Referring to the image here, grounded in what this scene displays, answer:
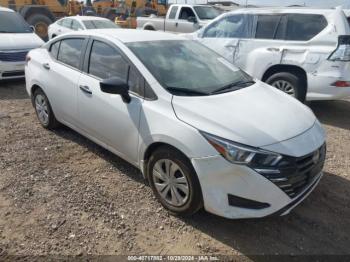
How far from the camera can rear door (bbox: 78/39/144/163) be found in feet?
10.7

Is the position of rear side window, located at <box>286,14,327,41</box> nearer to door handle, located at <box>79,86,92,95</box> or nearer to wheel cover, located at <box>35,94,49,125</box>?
door handle, located at <box>79,86,92,95</box>

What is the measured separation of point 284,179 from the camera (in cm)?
263

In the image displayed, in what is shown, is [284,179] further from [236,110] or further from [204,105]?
[204,105]

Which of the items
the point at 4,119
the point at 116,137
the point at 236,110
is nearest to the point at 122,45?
the point at 116,137

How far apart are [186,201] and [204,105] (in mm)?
876

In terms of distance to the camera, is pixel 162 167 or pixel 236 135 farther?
pixel 162 167

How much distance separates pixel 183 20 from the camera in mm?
12469

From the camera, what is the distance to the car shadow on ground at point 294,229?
279cm

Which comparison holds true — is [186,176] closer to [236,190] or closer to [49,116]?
[236,190]

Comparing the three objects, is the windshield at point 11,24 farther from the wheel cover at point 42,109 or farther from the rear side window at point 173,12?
the rear side window at point 173,12

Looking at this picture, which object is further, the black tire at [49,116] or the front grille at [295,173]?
the black tire at [49,116]

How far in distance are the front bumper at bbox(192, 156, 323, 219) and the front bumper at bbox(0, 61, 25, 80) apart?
20.6 ft

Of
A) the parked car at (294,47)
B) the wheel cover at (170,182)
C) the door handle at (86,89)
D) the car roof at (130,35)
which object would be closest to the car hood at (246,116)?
the wheel cover at (170,182)

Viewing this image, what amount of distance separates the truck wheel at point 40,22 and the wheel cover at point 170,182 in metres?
13.6
